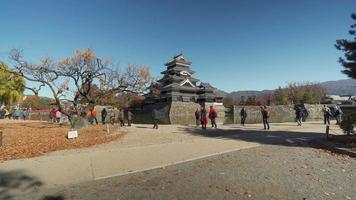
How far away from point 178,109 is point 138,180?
139 ft

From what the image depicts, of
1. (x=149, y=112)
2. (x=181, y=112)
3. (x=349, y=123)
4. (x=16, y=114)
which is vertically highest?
(x=149, y=112)

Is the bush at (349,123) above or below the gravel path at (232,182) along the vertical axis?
above

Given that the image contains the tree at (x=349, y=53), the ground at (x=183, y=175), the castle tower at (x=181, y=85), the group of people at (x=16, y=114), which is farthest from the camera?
the castle tower at (x=181, y=85)

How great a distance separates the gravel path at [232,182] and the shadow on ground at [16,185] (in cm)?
27

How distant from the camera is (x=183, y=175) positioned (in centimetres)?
795

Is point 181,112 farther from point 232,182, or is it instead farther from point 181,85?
point 232,182

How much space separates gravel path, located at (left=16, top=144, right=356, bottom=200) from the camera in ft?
20.7

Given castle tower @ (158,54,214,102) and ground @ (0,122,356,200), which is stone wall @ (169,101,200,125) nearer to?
castle tower @ (158,54,214,102)

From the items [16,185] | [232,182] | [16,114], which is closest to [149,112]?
[16,114]

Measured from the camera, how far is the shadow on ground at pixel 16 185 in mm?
6391

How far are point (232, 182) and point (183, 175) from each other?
1.35 metres

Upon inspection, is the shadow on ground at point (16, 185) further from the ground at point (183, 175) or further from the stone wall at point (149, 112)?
the stone wall at point (149, 112)

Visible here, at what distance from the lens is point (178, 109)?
49906mm

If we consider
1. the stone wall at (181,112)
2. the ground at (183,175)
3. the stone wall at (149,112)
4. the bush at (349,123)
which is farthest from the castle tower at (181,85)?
the ground at (183,175)
